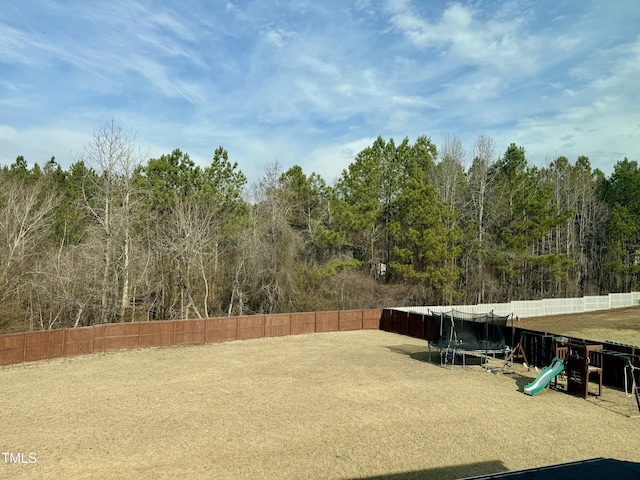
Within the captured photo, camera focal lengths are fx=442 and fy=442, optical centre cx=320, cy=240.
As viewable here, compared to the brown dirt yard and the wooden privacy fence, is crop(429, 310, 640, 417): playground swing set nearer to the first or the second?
the brown dirt yard

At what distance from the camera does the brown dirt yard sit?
8.56 meters

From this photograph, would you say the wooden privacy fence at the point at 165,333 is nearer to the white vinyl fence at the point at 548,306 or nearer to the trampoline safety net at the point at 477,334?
the white vinyl fence at the point at 548,306

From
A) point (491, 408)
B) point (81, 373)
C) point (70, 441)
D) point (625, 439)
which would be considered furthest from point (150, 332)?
point (625, 439)

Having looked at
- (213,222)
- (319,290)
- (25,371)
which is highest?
(213,222)

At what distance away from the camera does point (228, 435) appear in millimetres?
10094

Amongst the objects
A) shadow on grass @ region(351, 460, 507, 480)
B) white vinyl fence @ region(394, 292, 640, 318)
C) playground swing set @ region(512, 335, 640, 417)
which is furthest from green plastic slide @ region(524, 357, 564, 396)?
white vinyl fence @ region(394, 292, 640, 318)

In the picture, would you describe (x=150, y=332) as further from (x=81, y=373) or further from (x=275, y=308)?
(x=275, y=308)

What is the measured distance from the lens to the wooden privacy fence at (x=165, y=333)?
17844mm

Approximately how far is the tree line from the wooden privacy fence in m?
6.40

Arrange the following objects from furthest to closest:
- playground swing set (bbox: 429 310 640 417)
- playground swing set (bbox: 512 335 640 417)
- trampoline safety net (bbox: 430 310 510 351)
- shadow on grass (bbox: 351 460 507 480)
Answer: trampoline safety net (bbox: 430 310 510 351) < playground swing set (bbox: 429 310 640 417) < playground swing set (bbox: 512 335 640 417) < shadow on grass (bbox: 351 460 507 480)

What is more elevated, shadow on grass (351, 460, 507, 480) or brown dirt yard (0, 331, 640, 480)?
shadow on grass (351, 460, 507, 480)

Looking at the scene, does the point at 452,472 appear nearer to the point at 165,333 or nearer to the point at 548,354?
the point at 548,354

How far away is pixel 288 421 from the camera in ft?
36.3

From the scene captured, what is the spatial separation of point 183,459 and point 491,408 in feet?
27.1
